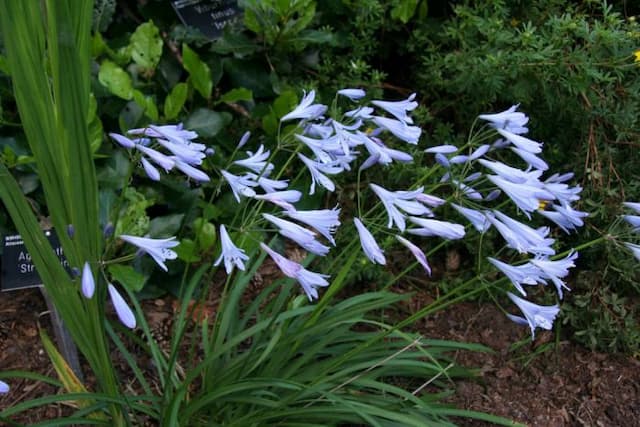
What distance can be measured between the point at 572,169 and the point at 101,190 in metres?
1.87

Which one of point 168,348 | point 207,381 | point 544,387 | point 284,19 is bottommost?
point 544,387

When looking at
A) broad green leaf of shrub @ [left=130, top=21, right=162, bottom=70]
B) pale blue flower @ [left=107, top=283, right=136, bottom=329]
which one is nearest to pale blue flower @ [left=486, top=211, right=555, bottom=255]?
pale blue flower @ [left=107, top=283, right=136, bottom=329]

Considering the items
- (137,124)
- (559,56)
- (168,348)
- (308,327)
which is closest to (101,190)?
(137,124)

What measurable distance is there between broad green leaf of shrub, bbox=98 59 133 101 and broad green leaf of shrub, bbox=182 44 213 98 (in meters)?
0.26

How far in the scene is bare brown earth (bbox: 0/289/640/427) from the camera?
8.22ft

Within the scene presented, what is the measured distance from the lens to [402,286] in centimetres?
301

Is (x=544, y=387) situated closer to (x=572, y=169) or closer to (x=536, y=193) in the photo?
(x=572, y=169)

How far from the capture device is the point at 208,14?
3.14 m

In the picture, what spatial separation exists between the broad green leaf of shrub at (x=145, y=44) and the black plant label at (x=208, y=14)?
0.28m

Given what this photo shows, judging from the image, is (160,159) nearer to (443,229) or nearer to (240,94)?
(443,229)

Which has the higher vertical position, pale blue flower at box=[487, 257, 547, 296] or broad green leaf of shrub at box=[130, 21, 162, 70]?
broad green leaf of shrub at box=[130, 21, 162, 70]

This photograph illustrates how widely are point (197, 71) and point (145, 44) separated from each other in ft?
0.77

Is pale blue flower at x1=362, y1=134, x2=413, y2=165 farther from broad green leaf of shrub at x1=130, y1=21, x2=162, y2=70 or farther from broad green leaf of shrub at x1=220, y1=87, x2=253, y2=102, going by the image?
broad green leaf of shrub at x1=130, y1=21, x2=162, y2=70

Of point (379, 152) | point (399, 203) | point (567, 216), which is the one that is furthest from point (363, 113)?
point (567, 216)
